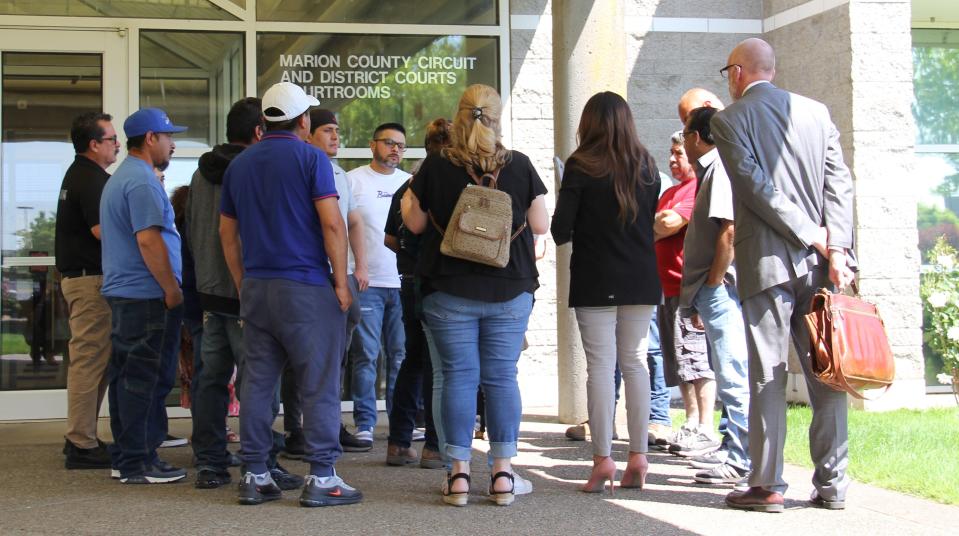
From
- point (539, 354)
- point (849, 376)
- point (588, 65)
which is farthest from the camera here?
point (539, 354)

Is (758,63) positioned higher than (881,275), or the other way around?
(758,63)

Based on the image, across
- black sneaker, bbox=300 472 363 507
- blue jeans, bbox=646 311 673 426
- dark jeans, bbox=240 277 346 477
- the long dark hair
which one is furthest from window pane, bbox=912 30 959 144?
black sneaker, bbox=300 472 363 507

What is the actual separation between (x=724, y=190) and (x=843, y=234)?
0.88m

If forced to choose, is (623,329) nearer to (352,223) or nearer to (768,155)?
(768,155)

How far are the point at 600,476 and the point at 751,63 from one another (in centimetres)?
210

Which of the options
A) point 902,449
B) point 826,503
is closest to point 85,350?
point 826,503

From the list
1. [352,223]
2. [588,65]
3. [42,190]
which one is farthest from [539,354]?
[42,190]

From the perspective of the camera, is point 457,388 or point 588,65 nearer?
point 457,388

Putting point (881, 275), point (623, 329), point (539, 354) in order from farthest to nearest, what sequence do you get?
point (539, 354) → point (881, 275) → point (623, 329)

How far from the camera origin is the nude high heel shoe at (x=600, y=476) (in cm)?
568

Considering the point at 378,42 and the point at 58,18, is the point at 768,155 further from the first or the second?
the point at 58,18

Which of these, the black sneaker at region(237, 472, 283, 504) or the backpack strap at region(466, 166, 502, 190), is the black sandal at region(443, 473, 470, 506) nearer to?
the black sneaker at region(237, 472, 283, 504)

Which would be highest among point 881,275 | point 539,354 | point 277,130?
point 277,130

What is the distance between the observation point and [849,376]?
496 cm
